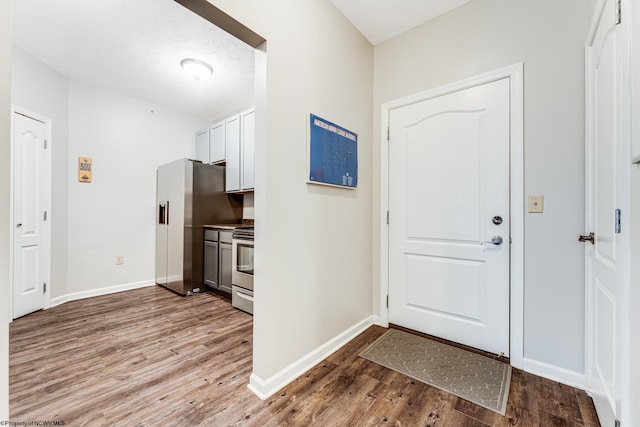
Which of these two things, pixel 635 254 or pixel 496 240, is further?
pixel 496 240

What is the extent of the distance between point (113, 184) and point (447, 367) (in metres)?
4.32

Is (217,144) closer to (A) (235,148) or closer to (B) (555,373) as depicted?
(A) (235,148)

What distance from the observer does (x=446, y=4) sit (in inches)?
81.8

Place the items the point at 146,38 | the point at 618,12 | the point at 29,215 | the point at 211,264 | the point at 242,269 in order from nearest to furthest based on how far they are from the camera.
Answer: the point at 618,12 → the point at 146,38 → the point at 29,215 → the point at 242,269 → the point at 211,264

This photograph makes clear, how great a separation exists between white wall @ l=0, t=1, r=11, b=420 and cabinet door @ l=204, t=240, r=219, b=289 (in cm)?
267

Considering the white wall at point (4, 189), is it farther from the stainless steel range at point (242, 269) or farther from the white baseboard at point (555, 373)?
the white baseboard at point (555, 373)

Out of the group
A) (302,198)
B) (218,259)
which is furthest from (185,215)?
(302,198)

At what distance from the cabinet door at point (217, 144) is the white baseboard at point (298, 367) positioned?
2.93m

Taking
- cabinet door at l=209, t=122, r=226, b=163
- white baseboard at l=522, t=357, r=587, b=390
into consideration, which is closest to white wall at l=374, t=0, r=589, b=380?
white baseboard at l=522, t=357, r=587, b=390

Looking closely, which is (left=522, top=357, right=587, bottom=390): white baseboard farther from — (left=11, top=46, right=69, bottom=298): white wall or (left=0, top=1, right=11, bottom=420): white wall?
(left=11, top=46, right=69, bottom=298): white wall

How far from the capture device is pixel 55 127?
3055mm

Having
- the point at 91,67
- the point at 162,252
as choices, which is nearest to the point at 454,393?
the point at 162,252

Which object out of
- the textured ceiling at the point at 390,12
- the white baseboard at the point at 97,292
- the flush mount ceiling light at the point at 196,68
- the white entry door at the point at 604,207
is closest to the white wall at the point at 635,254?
the white entry door at the point at 604,207

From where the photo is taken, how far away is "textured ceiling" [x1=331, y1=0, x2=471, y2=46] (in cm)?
207
